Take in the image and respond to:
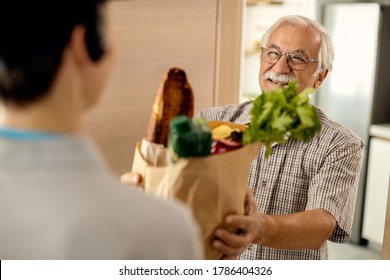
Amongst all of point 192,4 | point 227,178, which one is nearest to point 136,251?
point 227,178

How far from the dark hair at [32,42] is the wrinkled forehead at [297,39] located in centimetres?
100

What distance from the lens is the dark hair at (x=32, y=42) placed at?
1.37 feet

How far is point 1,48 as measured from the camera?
429 mm

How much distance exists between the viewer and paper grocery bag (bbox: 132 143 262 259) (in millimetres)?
684

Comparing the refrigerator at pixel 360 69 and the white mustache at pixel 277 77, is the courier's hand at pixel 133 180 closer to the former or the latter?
the white mustache at pixel 277 77

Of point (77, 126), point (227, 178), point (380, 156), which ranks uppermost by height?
point (77, 126)

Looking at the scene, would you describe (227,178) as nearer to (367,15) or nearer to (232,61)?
(232,61)

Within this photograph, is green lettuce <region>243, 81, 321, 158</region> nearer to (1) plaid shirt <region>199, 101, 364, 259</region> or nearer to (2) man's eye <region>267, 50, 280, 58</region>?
(1) plaid shirt <region>199, 101, 364, 259</region>

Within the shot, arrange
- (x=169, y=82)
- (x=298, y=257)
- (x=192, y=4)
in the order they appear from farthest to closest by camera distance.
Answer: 1. (x=192, y=4)
2. (x=298, y=257)
3. (x=169, y=82)

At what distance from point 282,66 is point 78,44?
98cm

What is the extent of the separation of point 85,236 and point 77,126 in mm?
96

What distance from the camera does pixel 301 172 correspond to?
4.14ft

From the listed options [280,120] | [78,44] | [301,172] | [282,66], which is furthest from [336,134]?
[78,44]

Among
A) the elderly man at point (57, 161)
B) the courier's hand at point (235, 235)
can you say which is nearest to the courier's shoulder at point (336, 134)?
the courier's hand at point (235, 235)
